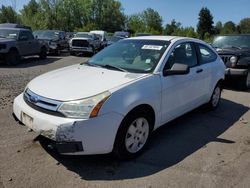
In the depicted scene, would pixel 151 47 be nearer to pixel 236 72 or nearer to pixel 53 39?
pixel 236 72

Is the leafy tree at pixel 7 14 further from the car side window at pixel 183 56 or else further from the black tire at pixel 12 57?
the car side window at pixel 183 56

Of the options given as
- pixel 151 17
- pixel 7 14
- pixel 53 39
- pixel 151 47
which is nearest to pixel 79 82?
pixel 151 47

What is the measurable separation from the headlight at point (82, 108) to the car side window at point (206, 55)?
2926mm

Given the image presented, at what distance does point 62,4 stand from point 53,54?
48.7 meters

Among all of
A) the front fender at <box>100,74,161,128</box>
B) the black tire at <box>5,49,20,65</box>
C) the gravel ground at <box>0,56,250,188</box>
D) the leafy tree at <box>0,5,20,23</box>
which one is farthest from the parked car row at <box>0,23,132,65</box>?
the leafy tree at <box>0,5,20,23</box>

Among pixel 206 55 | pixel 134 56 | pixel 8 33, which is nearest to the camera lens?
pixel 134 56

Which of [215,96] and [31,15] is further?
[31,15]

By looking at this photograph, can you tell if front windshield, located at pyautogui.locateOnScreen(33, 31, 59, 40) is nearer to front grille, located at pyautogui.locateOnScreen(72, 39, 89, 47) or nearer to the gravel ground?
front grille, located at pyautogui.locateOnScreen(72, 39, 89, 47)

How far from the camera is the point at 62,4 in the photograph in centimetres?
6694

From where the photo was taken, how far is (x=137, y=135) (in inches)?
171

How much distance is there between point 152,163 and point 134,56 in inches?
68.5

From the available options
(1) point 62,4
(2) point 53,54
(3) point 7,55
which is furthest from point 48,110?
(1) point 62,4

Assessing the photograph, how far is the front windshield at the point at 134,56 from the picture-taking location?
4.78 m

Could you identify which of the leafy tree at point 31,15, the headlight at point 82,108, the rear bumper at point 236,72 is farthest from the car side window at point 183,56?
the leafy tree at point 31,15
